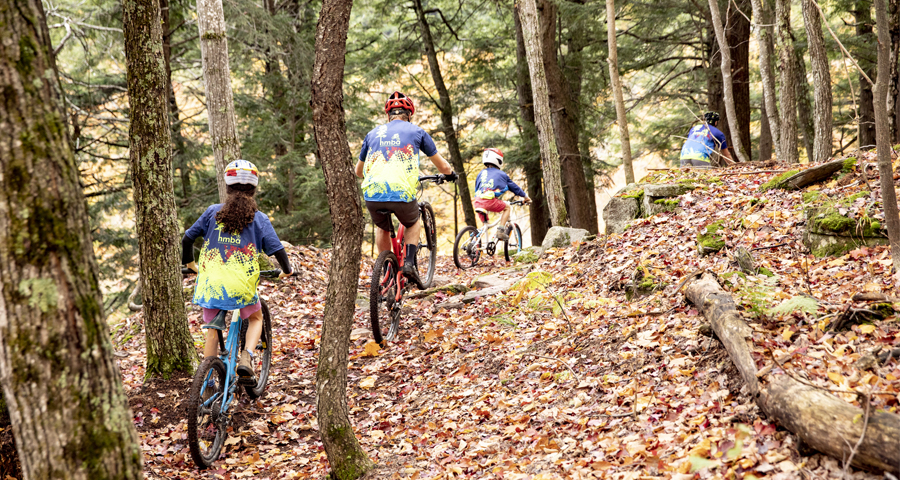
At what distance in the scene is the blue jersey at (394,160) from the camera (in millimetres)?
6098

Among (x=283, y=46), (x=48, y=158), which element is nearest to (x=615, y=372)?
(x=48, y=158)

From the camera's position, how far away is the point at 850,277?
446 cm

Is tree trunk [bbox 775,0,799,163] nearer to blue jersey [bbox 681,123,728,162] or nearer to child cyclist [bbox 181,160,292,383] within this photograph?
blue jersey [bbox 681,123,728,162]

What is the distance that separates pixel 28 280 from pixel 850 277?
207 inches

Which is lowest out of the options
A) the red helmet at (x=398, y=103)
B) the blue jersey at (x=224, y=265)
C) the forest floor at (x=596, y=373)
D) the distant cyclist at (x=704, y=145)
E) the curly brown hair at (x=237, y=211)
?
the forest floor at (x=596, y=373)

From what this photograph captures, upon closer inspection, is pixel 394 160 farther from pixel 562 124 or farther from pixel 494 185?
pixel 562 124

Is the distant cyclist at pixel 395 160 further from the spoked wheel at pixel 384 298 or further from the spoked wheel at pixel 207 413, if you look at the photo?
the spoked wheel at pixel 207 413

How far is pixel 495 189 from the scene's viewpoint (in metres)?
10.5

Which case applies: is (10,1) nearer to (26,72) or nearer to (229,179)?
(26,72)

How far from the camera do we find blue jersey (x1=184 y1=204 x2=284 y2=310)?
15.4 feet

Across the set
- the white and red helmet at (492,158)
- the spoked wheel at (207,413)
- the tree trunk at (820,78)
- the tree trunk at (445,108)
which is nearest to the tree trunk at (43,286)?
the spoked wheel at (207,413)

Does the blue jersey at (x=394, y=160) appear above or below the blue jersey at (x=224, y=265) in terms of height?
above

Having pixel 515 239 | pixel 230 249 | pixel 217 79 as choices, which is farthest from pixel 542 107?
pixel 230 249

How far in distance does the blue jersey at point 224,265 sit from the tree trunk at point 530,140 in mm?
10603
